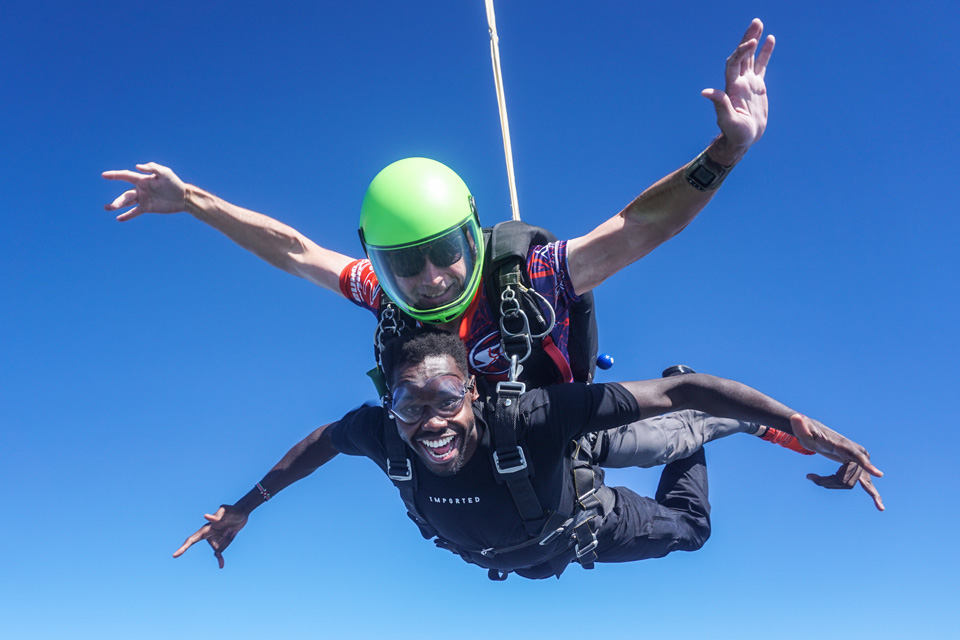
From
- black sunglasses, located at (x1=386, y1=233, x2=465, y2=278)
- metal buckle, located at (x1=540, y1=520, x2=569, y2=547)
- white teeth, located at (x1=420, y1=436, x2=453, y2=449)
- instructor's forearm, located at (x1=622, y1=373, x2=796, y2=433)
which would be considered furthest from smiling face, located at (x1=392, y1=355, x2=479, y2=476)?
instructor's forearm, located at (x1=622, y1=373, x2=796, y2=433)

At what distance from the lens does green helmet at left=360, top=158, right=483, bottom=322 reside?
3.77 m

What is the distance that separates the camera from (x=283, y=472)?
15.0 feet

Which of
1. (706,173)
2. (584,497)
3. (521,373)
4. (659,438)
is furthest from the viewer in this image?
(659,438)

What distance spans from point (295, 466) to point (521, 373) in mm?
1556

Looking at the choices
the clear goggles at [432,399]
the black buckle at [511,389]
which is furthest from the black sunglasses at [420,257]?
the black buckle at [511,389]

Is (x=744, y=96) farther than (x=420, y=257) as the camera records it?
No

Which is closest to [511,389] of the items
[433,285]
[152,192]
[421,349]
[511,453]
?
[511,453]

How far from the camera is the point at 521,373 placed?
12.9 feet

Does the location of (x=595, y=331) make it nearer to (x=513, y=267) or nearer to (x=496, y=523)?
(x=513, y=267)

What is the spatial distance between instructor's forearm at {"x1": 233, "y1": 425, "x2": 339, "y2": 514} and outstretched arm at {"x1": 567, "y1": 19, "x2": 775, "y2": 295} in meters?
1.79

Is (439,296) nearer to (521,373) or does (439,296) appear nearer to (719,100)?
(521,373)

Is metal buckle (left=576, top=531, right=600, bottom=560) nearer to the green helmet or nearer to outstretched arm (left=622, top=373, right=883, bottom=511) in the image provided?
outstretched arm (left=622, top=373, right=883, bottom=511)

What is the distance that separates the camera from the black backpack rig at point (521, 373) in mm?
→ 3559

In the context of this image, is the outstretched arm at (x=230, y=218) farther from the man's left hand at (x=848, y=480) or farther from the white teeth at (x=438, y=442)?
the man's left hand at (x=848, y=480)
